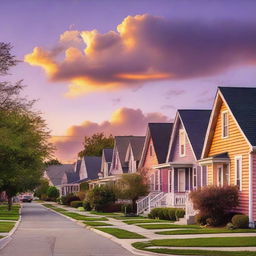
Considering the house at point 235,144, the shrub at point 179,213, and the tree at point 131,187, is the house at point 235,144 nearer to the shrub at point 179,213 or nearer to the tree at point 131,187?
the shrub at point 179,213

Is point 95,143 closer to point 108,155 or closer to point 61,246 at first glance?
point 108,155

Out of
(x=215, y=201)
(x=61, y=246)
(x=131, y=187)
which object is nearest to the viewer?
(x=61, y=246)

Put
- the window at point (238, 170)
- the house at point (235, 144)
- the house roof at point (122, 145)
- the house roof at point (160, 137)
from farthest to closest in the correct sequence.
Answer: the house roof at point (122, 145) < the house roof at point (160, 137) < the window at point (238, 170) < the house at point (235, 144)

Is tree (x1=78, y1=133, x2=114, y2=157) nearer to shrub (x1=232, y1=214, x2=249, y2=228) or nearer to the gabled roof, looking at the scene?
the gabled roof

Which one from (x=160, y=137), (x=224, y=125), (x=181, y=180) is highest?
(x=160, y=137)

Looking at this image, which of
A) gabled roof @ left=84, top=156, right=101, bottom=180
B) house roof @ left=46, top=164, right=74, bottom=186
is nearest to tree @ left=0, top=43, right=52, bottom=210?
gabled roof @ left=84, top=156, right=101, bottom=180

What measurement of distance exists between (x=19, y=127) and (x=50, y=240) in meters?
18.4

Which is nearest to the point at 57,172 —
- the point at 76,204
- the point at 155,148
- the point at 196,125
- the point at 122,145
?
the point at 76,204

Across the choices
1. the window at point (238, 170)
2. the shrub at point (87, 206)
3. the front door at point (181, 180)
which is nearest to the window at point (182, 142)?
the front door at point (181, 180)

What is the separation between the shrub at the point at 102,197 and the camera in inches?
2437

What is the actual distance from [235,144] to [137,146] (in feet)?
104

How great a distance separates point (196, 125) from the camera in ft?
158

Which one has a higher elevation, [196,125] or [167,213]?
[196,125]

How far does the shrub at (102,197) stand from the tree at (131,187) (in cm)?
665
